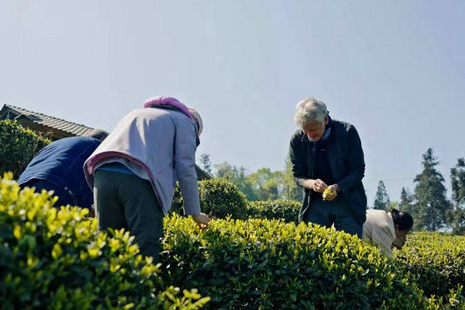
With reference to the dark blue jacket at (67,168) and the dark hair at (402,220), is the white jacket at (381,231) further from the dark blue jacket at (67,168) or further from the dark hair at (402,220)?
the dark blue jacket at (67,168)

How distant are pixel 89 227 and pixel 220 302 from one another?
1.24m

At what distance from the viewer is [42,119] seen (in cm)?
1728

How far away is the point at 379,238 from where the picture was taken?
5.09m

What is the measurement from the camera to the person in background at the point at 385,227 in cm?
508

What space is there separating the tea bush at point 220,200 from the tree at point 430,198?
52.1 metres

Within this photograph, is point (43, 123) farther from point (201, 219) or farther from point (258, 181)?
point (258, 181)

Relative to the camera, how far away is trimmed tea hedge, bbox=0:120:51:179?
7391mm

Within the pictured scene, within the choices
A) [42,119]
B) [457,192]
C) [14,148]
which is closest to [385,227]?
[14,148]

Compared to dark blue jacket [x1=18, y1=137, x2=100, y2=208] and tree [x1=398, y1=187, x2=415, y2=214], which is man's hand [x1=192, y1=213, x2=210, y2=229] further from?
tree [x1=398, y1=187, x2=415, y2=214]

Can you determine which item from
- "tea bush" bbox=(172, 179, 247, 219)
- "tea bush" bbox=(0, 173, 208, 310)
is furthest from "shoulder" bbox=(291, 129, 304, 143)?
"tea bush" bbox=(172, 179, 247, 219)

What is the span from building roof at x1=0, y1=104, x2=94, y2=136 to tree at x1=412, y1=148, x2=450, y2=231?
49.1 metres

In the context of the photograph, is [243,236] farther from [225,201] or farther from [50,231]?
[225,201]

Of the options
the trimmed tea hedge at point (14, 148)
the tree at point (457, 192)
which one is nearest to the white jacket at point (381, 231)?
the trimmed tea hedge at point (14, 148)

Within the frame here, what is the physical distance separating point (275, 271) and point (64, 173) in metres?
1.74
